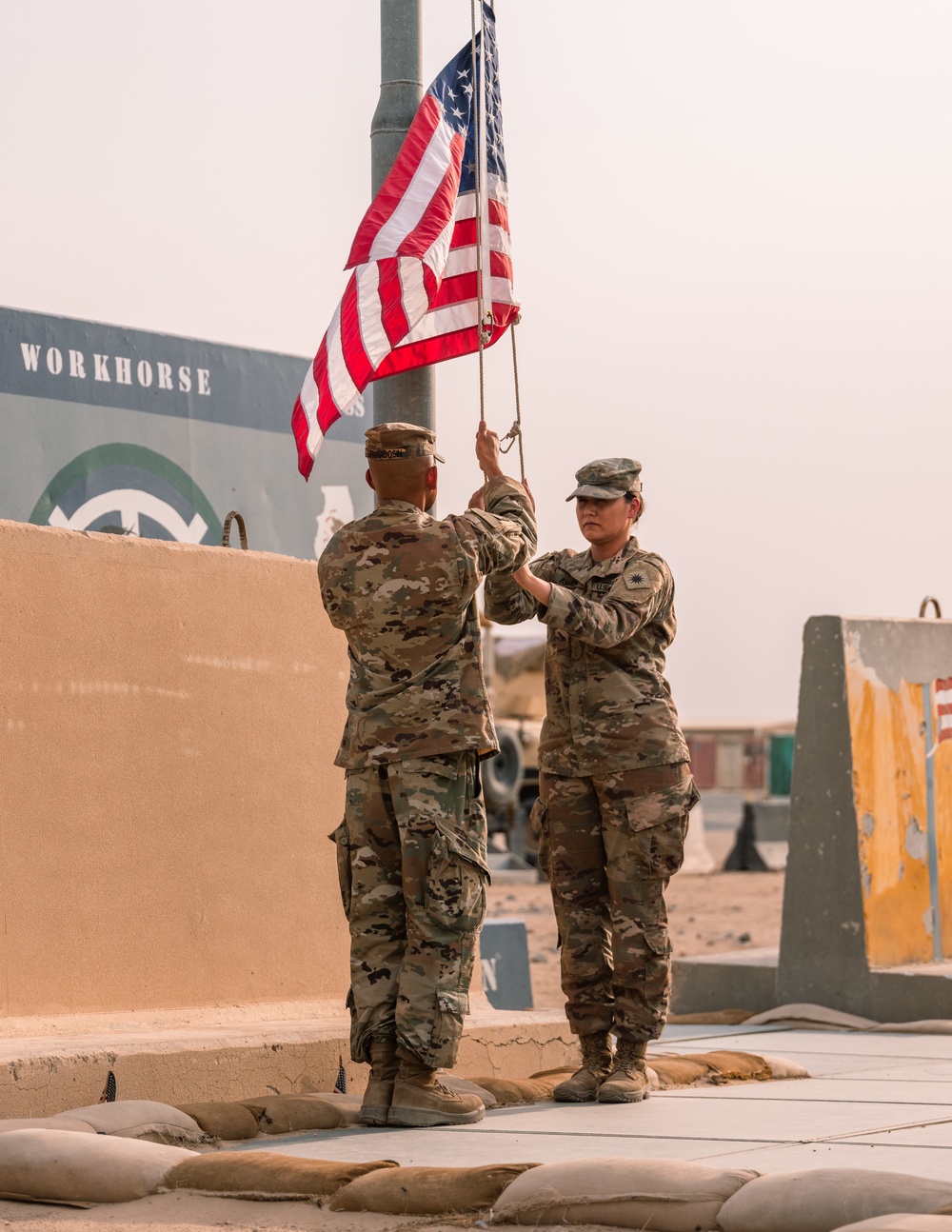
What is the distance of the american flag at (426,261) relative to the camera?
5805 millimetres

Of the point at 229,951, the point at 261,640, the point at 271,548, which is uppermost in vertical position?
the point at 271,548

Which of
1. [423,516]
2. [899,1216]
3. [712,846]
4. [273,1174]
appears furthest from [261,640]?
[712,846]

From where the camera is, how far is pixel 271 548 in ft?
36.1

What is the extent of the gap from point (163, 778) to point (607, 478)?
165cm

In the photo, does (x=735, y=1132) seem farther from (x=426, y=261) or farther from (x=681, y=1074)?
(x=426, y=261)

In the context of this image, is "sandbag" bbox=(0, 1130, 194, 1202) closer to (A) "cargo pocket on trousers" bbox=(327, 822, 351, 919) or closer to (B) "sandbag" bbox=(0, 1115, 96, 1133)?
(B) "sandbag" bbox=(0, 1115, 96, 1133)

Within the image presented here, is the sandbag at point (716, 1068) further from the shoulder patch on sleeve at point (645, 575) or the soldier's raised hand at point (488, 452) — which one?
the soldier's raised hand at point (488, 452)

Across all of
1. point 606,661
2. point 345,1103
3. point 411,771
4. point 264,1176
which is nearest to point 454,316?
point 606,661

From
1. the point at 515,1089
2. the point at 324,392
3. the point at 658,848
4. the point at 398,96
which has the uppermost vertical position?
the point at 398,96

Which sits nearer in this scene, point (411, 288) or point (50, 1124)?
point (50, 1124)

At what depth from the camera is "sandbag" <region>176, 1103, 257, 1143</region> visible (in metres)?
4.63

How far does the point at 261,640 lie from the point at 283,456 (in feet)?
17.9

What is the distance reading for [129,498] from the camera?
1038cm

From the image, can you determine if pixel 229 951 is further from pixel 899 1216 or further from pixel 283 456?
pixel 283 456
